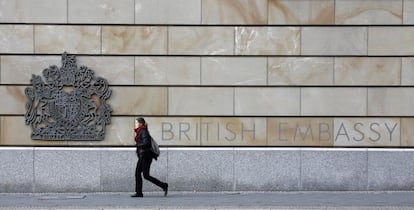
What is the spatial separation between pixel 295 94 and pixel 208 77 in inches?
73.0

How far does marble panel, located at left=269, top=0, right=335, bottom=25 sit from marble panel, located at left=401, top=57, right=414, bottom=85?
173 cm

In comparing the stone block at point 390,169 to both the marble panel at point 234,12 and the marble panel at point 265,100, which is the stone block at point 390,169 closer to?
the marble panel at point 265,100

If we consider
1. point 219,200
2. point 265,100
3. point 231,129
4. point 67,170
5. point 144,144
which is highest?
point 265,100

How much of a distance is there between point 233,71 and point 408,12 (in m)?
3.82

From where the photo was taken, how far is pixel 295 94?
600 inches

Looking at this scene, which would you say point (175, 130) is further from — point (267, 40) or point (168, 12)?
point (267, 40)

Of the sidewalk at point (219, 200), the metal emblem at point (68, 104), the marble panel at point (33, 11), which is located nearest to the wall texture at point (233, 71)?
the marble panel at point (33, 11)

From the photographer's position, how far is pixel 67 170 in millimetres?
15227

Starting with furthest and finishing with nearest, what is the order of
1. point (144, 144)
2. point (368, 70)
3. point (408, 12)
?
point (368, 70) → point (408, 12) → point (144, 144)

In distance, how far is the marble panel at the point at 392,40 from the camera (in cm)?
1512

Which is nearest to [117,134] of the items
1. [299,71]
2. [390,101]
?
[299,71]

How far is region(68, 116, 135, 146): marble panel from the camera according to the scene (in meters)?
15.3

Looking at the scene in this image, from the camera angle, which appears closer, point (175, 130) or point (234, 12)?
point (234, 12)

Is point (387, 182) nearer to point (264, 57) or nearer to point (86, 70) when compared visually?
point (264, 57)
